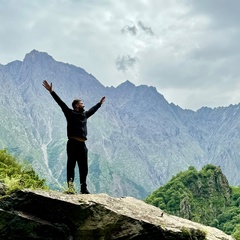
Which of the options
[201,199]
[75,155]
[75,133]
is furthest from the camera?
[201,199]

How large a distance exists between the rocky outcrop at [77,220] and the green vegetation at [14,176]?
489 mm

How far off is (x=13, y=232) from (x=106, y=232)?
277 centimetres

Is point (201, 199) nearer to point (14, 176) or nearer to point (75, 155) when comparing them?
point (14, 176)

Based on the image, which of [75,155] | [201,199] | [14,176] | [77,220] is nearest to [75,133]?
[75,155]

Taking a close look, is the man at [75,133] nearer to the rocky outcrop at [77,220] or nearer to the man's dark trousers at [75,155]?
the man's dark trousers at [75,155]

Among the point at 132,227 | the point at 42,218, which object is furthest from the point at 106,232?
the point at 42,218

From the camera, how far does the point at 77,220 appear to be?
1377 centimetres

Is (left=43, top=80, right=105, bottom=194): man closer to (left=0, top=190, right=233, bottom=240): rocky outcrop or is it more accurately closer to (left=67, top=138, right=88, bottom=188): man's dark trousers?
(left=67, top=138, right=88, bottom=188): man's dark trousers

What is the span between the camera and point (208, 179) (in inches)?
7687

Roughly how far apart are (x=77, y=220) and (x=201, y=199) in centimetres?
18280

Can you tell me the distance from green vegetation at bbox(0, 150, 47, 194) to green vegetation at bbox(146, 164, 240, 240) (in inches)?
5400

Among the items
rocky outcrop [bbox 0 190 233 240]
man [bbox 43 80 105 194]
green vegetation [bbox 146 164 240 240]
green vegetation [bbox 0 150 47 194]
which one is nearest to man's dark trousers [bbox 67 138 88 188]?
man [bbox 43 80 105 194]

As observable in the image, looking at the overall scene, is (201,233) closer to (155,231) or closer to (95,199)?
(155,231)

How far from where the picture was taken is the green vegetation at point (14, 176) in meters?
13.6
